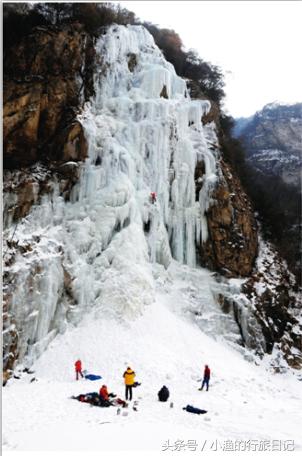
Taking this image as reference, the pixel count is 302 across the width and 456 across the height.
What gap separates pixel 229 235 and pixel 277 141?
96.0 ft

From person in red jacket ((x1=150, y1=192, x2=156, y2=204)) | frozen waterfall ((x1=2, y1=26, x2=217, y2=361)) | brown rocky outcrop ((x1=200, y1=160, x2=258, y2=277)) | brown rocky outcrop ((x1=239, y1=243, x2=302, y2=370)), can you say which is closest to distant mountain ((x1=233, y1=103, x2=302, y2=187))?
brown rocky outcrop ((x1=200, y1=160, x2=258, y2=277))

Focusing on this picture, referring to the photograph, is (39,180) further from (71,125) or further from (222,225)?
(222,225)

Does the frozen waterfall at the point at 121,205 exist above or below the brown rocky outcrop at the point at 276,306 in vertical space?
above

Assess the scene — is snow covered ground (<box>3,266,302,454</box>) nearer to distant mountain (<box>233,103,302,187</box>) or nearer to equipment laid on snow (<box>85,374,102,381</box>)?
equipment laid on snow (<box>85,374,102,381</box>)

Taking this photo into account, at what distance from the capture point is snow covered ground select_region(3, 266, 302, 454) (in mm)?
6869

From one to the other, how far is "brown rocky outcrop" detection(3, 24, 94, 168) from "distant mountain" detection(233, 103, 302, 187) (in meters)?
21.6

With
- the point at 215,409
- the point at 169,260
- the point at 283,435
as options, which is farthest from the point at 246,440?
the point at 169,260

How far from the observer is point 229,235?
1905 cm

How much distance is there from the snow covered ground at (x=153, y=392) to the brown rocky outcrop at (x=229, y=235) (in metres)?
1.12

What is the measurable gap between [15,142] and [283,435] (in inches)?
545

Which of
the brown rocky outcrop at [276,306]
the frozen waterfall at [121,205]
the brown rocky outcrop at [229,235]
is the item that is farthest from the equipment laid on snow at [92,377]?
the brown rocky outcrop at [229,235]

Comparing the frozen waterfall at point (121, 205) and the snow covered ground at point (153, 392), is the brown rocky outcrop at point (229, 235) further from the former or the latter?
the snow covered ground at point (153, 392)

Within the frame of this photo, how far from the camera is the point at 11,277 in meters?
12.9

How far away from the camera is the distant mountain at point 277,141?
129 feet
